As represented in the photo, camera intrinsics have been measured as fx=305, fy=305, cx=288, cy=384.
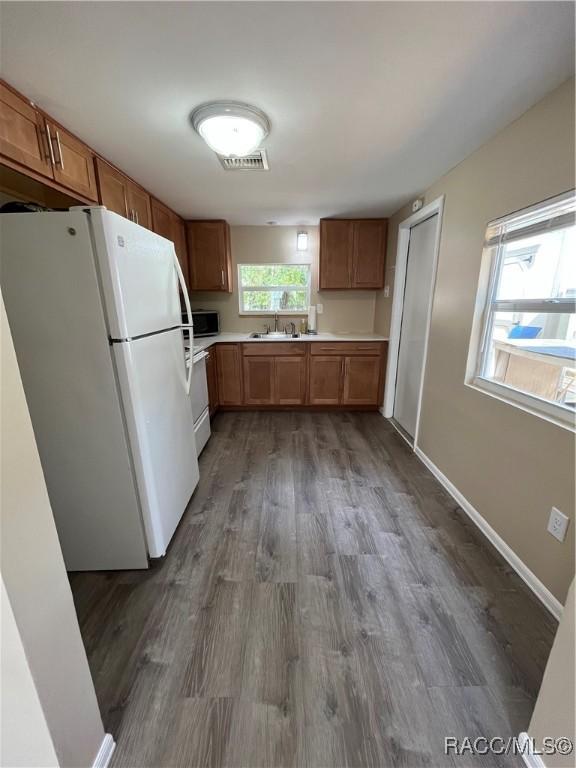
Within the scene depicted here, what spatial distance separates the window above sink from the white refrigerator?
240cm

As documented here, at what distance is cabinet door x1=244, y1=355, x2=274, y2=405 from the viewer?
3645 mm

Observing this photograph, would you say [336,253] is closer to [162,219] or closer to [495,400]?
[162,219]

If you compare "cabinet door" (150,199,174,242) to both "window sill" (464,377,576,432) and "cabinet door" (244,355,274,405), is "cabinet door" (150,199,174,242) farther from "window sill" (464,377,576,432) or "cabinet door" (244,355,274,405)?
"window sill" (464,377,576,432)

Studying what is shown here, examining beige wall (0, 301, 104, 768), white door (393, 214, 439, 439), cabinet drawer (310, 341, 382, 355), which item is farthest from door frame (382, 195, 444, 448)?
beige wall (0, 301, 104, 768)

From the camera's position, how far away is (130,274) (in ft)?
4.40

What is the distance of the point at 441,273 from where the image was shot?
232 centimetres

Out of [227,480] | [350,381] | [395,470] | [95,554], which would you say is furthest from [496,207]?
[95,554]

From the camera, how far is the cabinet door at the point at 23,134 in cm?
130

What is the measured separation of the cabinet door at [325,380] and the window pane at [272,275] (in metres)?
1.15

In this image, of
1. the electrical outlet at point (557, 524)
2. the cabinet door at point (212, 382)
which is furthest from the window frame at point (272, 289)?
the electrical outlet at point (557, 524)

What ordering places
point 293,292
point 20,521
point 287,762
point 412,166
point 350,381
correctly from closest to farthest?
point 20,521, point 287,762, point 412,166, point 350,381, point 293,292

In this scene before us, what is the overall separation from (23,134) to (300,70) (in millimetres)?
1277

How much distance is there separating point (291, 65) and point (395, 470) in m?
2.54

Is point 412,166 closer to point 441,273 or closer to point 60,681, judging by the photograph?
point 441,273
